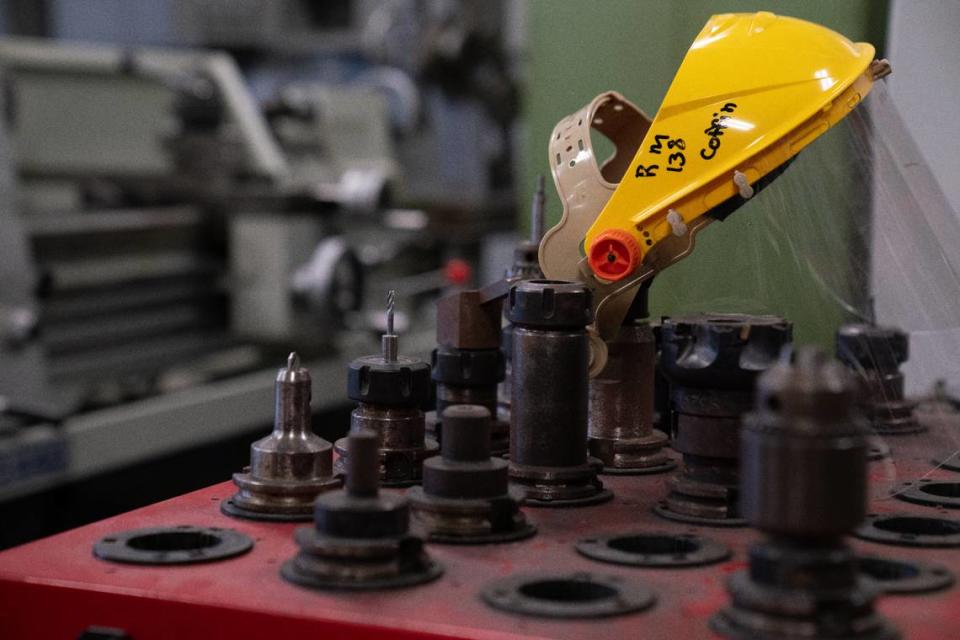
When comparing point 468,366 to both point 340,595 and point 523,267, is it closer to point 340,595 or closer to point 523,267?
point 523,267

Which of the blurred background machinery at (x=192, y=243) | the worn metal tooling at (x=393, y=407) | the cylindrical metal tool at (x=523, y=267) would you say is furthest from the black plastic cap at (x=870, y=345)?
the blurred background machinery at (x=192, y=243)

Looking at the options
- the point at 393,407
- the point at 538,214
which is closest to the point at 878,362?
the point at 538,214

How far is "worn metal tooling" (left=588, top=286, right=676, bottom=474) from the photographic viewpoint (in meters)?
1.15

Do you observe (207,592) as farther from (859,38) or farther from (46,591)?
(859,38)

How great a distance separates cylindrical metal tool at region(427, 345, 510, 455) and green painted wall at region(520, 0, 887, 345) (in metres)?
0.19

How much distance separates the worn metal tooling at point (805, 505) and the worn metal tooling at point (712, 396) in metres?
0.25

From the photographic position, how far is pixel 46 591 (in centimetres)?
84

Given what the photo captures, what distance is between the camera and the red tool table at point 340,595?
742mm

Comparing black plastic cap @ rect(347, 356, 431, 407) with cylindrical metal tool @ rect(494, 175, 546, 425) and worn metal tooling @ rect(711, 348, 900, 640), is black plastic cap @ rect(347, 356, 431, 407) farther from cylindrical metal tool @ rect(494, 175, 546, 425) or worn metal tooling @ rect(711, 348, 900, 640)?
worn metal tooling @ rect(711, 348, 900, 640)

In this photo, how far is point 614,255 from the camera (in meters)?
1.04

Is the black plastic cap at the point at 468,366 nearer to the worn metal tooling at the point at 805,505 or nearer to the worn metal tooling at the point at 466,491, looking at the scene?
the worn metal tooling at the point at 466,491

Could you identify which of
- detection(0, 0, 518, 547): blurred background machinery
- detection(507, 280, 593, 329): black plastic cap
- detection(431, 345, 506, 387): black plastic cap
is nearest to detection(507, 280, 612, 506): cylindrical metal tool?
detection(507, 280, 593, 329): black plastic cap

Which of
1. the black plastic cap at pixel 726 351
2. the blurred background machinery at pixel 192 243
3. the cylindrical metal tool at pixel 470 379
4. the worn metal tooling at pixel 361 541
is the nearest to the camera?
the worn metal tooling at pixel 361 541

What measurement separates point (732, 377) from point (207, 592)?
0.40m
